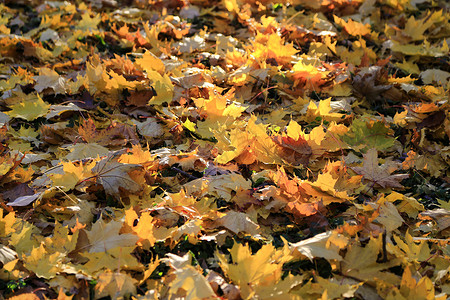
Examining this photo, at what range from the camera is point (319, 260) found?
1.62 metres

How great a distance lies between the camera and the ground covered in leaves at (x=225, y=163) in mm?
1532

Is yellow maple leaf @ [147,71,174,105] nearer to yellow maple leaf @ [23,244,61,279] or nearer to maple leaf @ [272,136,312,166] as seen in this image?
maple leaf @ [272,136,312,166]

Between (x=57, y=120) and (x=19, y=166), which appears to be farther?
(x=57, y=120)

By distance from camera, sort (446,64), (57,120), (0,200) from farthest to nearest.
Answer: (446,64)
(57,120)
(0,200)

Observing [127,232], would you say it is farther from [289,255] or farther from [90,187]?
[289,255]

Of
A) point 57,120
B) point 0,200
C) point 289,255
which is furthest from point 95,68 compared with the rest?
point 289,255

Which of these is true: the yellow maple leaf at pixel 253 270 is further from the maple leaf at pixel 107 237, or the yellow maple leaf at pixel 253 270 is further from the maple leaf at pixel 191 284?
the maple leaf at pixel 107 237

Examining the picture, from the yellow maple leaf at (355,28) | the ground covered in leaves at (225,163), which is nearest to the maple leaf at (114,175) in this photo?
the ground covered in leaves at (225,163)

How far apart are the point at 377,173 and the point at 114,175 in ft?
3.97

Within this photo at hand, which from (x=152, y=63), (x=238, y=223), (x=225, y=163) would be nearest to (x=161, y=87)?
(x=152, y=63)

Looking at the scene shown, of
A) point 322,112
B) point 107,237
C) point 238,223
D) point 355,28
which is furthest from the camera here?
point 355,28

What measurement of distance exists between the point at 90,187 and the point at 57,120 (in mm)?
755

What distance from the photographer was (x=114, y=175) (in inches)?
74.0

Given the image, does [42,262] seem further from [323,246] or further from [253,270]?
[323,246]
